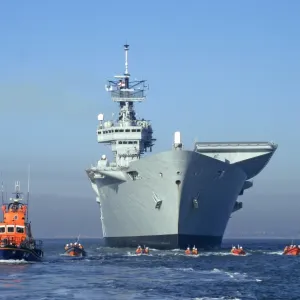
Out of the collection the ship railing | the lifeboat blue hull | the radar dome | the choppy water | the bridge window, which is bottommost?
the choppy water

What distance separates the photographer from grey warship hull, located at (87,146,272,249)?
Answer: 78.6 metres

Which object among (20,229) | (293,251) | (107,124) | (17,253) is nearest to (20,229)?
(20,229)

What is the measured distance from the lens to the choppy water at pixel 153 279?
143 ft

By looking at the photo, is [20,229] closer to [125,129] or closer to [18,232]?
[18,232]

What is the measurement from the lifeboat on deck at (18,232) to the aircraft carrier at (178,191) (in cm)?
1630

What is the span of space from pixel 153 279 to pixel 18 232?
18.3 meters

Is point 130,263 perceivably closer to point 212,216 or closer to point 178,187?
point 178,187

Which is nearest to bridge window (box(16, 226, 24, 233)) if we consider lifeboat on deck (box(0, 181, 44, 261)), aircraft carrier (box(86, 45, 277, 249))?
lifeboat on deck (box(0, 181, 44, 261))

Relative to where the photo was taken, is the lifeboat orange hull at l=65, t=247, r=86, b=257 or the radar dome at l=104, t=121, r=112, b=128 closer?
the lifeboat orange hull at l=65, t=247, r=86, b=257

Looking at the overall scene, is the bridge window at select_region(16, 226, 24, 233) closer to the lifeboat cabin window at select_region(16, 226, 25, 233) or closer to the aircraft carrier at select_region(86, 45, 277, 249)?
the lifeboat cabin window at select_region(16, 226, 25, 233)

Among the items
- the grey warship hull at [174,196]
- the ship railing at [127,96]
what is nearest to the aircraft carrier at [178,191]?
the grey warship hull at [174,196]

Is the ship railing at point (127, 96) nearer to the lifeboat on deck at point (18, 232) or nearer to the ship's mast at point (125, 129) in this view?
the ship's mast at point (125, 129)

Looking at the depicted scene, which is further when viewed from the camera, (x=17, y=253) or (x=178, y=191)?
(x=178, y=191)

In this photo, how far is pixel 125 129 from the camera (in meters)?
101
